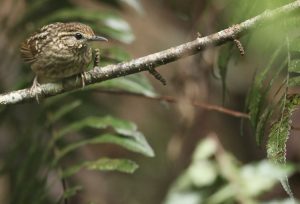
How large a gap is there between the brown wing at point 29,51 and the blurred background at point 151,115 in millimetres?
245

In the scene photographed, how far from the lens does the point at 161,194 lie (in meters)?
6.44

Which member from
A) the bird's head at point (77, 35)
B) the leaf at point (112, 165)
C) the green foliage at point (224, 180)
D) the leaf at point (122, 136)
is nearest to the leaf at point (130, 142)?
the leaf at point (122, 136)

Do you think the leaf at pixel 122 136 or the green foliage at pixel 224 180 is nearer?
the green foliage at pixel 224 180

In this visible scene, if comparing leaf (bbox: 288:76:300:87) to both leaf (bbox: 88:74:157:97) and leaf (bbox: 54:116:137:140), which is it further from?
leaf (bbox: 88:74:157:97)

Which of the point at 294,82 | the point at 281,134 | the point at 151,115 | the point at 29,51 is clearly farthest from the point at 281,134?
the point at 151,115

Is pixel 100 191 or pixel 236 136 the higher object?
pixel 236 136

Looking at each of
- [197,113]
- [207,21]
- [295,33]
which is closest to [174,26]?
[197,113]

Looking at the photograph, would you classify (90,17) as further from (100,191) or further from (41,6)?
(100,191)

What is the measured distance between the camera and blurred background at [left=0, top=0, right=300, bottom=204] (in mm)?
1438

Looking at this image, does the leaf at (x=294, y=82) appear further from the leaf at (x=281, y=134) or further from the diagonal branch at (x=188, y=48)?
the diagonal branch at (x=188, y=48)

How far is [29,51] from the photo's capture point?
3871 mm

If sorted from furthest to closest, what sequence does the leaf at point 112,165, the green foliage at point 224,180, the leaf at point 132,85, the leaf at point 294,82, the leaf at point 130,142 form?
1. the leaf at point 132,85
2. the leaf at point 130,142
3. the leaf at point 112,165
4. the leaf at point 294,82
5. the green foliage at point 224,180

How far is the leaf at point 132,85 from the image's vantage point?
3.80m

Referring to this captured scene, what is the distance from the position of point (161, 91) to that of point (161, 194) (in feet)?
4.19
